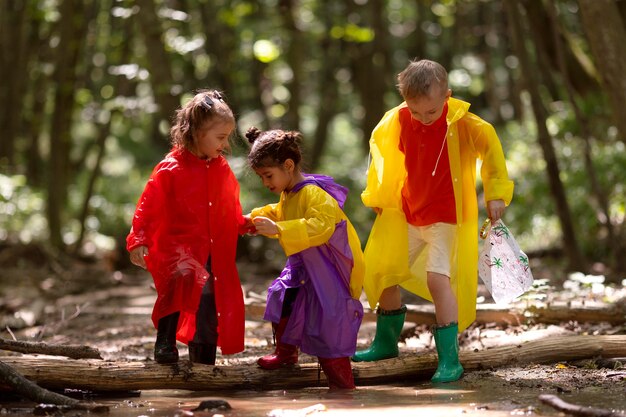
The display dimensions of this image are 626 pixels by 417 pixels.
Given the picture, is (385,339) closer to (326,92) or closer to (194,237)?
(194,237)

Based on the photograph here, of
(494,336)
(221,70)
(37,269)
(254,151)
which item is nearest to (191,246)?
(254,151)

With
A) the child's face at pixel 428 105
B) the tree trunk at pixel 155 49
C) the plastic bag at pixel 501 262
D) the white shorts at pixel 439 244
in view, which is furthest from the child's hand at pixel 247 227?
the tree trunk at pixel 155 49

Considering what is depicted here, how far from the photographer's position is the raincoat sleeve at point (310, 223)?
16.8 ft

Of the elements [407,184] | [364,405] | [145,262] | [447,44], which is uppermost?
[447,44]

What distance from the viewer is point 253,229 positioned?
220 inches

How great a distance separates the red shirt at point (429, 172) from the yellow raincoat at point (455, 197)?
2.6 inches

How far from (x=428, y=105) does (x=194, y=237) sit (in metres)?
1.55

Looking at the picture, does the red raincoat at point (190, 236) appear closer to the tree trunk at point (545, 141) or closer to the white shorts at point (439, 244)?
the white shorts at point (439, 244)

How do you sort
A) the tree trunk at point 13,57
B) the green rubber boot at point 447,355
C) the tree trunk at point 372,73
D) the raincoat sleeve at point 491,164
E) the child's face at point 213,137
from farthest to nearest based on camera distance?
the tree trunk at point 372,73 → the tree trunk at point 13,57 → the raincoat sleeve at point 491,164 → the green rubber boot at point 447,355 → the child's face at point 213,137

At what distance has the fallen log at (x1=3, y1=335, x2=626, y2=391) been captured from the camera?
495 cm

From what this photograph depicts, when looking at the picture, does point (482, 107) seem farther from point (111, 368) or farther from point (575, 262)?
point (111, 368)

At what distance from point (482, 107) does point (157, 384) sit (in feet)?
76.1

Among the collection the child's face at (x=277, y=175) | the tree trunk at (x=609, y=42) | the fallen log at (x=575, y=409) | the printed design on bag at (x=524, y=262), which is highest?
the tree trunk at (x=609, y=42)

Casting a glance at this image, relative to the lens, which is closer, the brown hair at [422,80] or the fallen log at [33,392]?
the fallen log at [33,392]
